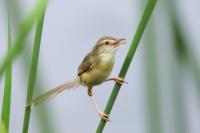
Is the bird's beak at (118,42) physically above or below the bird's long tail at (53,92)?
above

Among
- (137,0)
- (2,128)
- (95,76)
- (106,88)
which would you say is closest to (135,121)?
(106,88)

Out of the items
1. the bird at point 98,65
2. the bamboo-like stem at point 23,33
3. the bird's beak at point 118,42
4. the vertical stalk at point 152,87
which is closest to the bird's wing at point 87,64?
the bird at point 98,65

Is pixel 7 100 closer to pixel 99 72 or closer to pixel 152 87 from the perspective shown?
pixel 152 87

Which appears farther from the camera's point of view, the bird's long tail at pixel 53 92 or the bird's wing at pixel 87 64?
the bird's wing at pixel 87 64

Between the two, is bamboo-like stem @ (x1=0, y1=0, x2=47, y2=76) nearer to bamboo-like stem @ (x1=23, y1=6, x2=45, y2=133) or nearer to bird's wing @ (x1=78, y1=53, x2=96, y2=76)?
bamboo-like stem @ (x1=23, y1=6, x2=45, y2=133)

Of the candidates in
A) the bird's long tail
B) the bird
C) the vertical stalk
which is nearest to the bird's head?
the bird

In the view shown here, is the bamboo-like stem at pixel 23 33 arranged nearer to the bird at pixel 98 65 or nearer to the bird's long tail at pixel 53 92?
the bird's long tail at pixel 53 92

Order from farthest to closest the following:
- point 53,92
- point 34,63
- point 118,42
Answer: point 118,42 → point 53,92 → point 34,63

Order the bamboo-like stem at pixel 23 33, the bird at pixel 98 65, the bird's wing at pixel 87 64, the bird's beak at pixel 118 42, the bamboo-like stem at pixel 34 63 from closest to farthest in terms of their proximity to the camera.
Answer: the bamboo-like stem at pixel 23 33
the bamboo-like stem at pixel 34 63
the bird's beak at pixel 118 42
the bird at pixel 98 65
the bird's wing at pixel 87 64

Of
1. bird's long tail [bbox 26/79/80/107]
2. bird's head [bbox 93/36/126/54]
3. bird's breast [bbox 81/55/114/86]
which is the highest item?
bird's head [bbox 93/36/126/54]

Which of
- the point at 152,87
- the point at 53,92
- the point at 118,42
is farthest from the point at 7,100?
the point at 118,42

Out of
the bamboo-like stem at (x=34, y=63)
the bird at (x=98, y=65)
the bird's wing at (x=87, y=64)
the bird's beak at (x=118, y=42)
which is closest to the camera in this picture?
the bamboo-like stem at (x=34, y=63)
